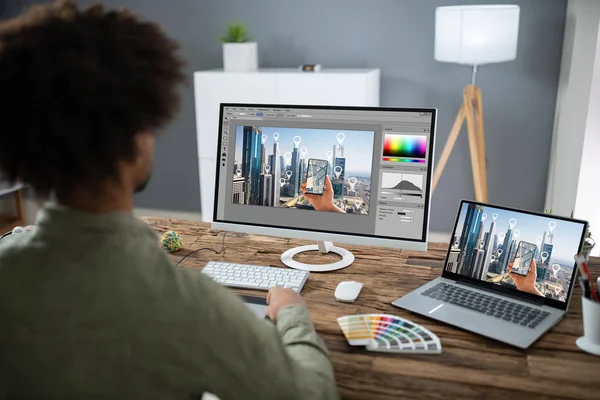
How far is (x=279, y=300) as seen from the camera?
1.38 m

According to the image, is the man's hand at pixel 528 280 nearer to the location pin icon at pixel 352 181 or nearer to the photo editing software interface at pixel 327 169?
the photo editing software interface at pixel 327 169

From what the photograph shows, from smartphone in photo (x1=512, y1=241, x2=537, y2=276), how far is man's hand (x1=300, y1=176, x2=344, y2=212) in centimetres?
49

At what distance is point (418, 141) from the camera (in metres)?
1.65

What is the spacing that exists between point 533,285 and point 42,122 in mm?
1134

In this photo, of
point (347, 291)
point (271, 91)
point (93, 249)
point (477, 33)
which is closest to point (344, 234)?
point (347, 291)

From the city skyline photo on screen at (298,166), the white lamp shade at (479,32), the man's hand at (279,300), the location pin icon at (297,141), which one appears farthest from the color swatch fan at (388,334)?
the white lamp shade at (479,32)

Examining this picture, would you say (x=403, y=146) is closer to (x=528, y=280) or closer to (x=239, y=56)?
(x=528, y=280)

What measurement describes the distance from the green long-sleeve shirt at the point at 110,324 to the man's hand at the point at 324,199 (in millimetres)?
799

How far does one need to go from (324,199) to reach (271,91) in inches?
76.8

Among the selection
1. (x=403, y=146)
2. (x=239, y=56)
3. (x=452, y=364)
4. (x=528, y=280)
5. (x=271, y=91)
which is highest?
(x=239, y=56)

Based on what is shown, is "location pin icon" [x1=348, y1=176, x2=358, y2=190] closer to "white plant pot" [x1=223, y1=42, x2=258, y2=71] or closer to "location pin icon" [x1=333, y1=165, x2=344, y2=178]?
"location pin icon" [x1=333, y1=165, x2=344, y2=178]

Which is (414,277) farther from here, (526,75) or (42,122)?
(526,75)

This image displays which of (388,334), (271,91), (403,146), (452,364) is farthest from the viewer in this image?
(271,91)

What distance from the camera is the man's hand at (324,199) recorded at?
1.72m
